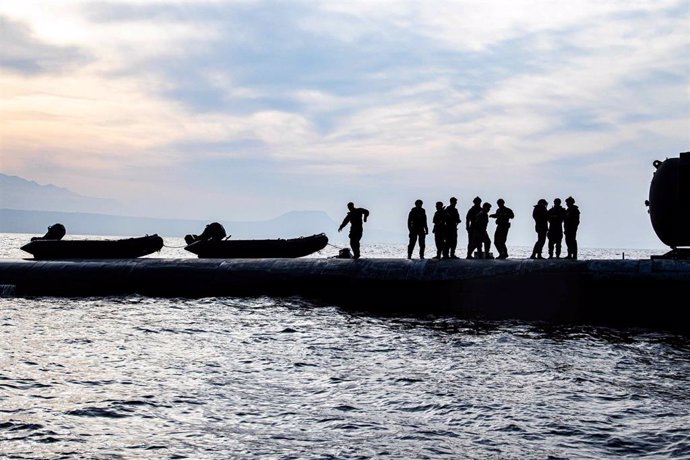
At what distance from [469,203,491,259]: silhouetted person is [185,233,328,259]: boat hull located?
404 inches

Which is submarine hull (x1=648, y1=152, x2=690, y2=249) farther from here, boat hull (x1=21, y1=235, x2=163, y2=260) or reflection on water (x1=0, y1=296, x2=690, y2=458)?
boat hull (x1=21, y1=235, x2=163, y2=260)

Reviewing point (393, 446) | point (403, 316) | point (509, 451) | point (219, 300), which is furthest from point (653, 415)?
point (219, 300)

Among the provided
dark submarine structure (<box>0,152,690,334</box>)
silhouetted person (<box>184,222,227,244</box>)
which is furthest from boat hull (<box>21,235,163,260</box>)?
dark submarine structure (<box>0,152,690,334</box>)

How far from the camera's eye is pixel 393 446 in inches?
402

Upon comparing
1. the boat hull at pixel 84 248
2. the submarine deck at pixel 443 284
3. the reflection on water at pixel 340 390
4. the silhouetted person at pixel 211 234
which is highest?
the silhouetted person at pixel 211 234

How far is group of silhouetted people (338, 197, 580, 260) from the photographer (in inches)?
994

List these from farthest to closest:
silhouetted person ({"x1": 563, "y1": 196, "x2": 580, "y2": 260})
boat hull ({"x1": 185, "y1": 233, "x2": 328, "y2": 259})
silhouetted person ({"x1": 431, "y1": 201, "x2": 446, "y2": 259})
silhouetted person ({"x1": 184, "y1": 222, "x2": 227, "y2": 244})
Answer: silhouetted person ({"x1": 184, "y1": 222, "x2": 227, "y2": 244}) < boat hull ({"x1": 185, "y1": 233, "x2": 328, "y2": 259}) < silhouetted person ({"x1": 431, "y1": 201, "x2": 446, "y2": 259}) < silhouetted person ({"x1": 563, "y1": 196, "x2": 580, "y2": 260})

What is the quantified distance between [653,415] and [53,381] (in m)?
11.3

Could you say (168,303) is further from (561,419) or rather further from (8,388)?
(561,419)

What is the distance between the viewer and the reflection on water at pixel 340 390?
34.0ft

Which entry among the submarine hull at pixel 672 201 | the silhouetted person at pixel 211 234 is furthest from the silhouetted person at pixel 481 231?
the silhouetted person at pixel 211 234

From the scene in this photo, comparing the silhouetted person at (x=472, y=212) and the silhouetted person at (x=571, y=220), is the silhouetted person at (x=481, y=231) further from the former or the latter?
Answer: the silhouetted person at (x=571, y=220)

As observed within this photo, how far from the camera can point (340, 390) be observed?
13648 millimetres

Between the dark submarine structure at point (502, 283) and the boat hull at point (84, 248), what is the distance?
6.36m
